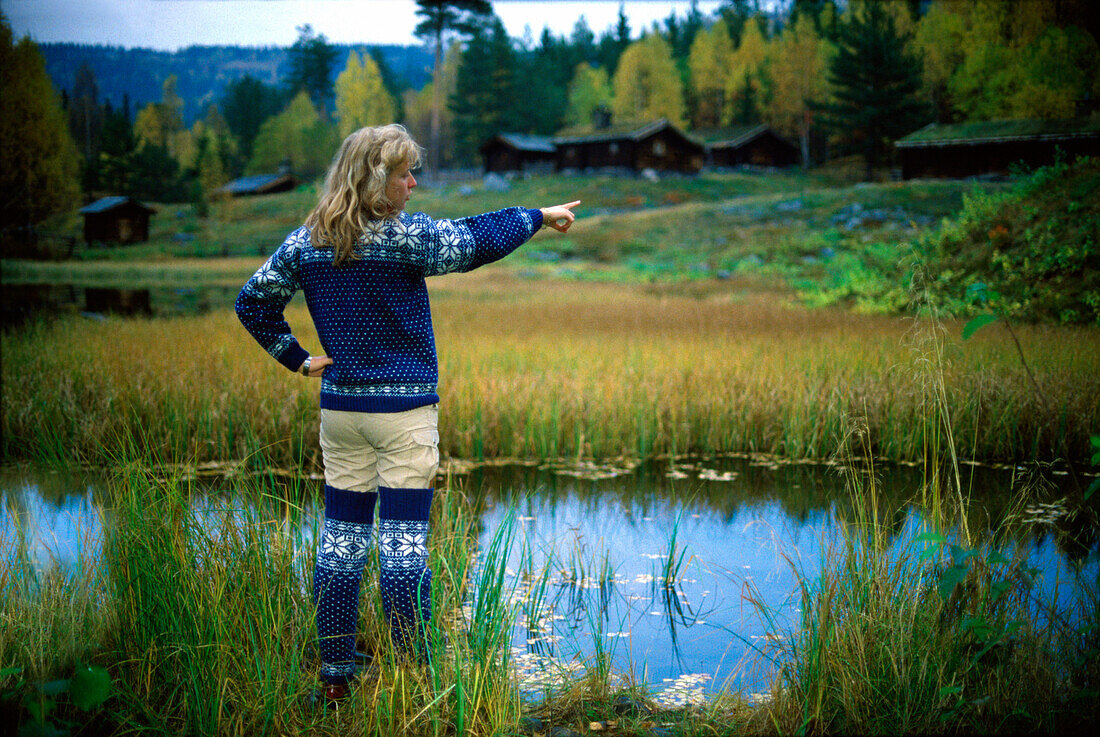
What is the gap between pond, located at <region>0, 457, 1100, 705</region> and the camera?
124 inches

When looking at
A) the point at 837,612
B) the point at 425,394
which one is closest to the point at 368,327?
the point at 425,394

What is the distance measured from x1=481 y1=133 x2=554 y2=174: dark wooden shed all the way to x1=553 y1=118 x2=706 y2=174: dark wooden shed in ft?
2.77

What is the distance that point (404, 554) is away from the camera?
252cm

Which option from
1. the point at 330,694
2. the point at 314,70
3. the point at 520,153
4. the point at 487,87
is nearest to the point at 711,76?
the point at 520,153

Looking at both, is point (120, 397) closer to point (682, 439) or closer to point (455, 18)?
point (682, 439)

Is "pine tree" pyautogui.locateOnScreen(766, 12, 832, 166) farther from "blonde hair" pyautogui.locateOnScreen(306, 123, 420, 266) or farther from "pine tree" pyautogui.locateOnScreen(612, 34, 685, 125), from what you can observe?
"blonde hair" pyautogui.locateOnScreen(306, 123, 420, 266)

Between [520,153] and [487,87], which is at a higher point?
[487,87]

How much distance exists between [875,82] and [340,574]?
11.6 m

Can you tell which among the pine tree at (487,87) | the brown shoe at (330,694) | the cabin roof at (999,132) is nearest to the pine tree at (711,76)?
the pine tree at (487,87)

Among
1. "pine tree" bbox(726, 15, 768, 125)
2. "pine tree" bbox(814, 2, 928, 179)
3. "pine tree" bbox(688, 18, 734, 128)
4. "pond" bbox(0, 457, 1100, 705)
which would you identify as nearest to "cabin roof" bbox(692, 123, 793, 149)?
"pine tree" bbox(726, 15, 768, 125)

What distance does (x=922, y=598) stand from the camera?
282 cm

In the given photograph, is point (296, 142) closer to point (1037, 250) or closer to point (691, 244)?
point (691, 244)

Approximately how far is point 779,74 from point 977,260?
64.9ft

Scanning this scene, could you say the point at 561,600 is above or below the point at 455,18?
below
